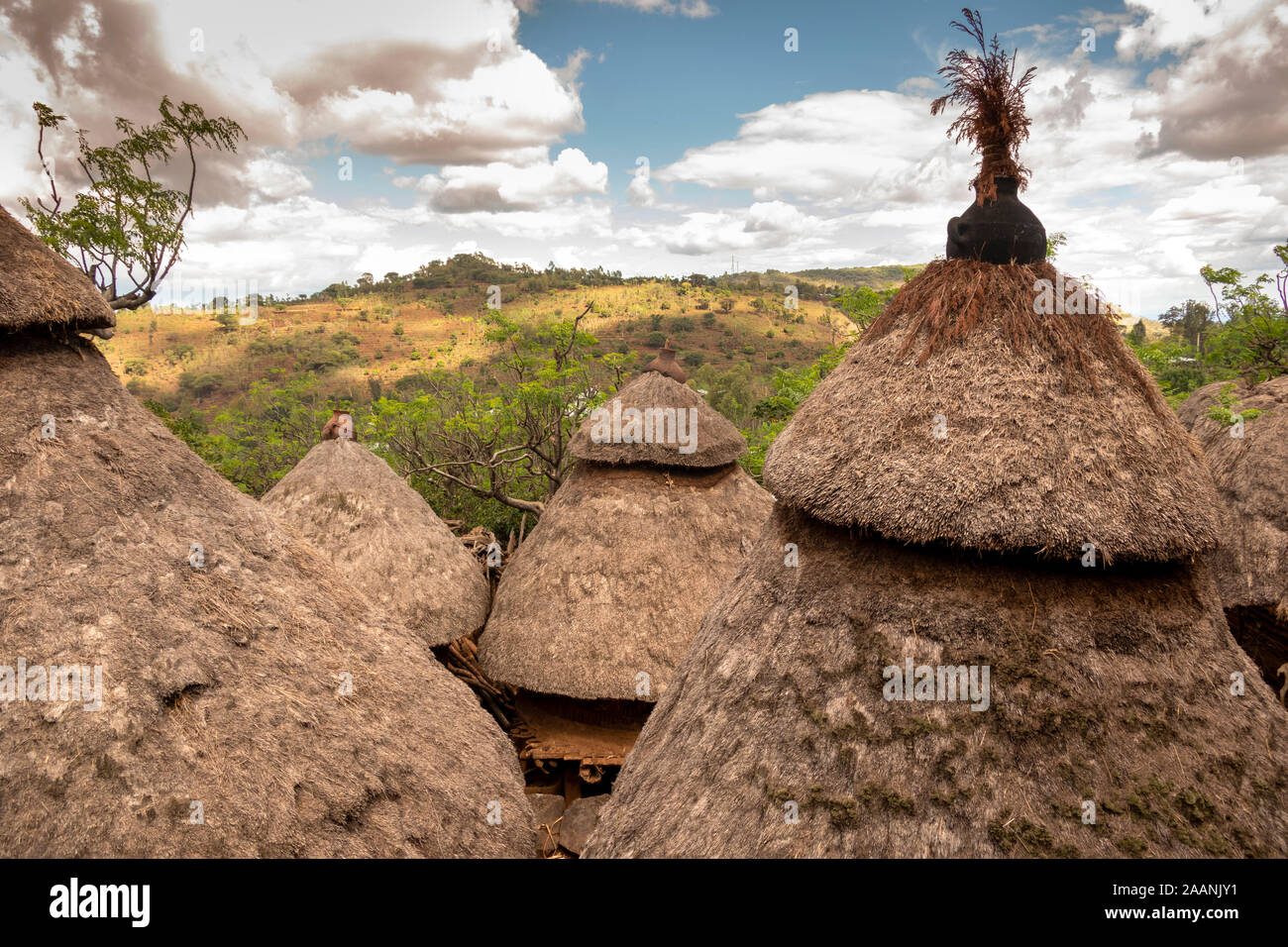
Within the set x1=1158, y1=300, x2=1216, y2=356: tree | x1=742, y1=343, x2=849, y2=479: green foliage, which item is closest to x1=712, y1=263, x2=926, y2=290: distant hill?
x1=1158, y1=300, x2=1216, y2=356: tree

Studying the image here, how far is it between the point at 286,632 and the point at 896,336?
5335 millimetres

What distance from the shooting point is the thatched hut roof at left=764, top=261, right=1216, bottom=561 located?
398cm

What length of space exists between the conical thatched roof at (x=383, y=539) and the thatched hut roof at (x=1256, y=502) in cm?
1089

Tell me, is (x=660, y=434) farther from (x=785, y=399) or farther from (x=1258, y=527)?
(x=1258, y=527)

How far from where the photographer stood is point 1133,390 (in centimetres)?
451

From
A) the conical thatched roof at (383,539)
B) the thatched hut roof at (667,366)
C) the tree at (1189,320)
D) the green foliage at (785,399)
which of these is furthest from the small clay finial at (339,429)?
the tree at (1189,320)

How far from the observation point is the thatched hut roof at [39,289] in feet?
16.7

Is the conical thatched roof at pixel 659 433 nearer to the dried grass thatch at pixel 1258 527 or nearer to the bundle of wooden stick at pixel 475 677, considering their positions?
the bundle of wooden stick at pixel 475 677

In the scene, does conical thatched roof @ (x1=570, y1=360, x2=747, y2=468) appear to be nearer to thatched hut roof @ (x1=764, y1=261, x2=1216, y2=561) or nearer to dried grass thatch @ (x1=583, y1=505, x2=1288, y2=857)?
thatched hut roof @ (x1=764, y1=261, x2=1216, y2=561)

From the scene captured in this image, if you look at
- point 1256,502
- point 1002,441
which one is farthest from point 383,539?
point 1256,502

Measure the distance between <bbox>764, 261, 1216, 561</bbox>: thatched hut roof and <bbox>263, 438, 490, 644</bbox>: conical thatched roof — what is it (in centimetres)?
779
